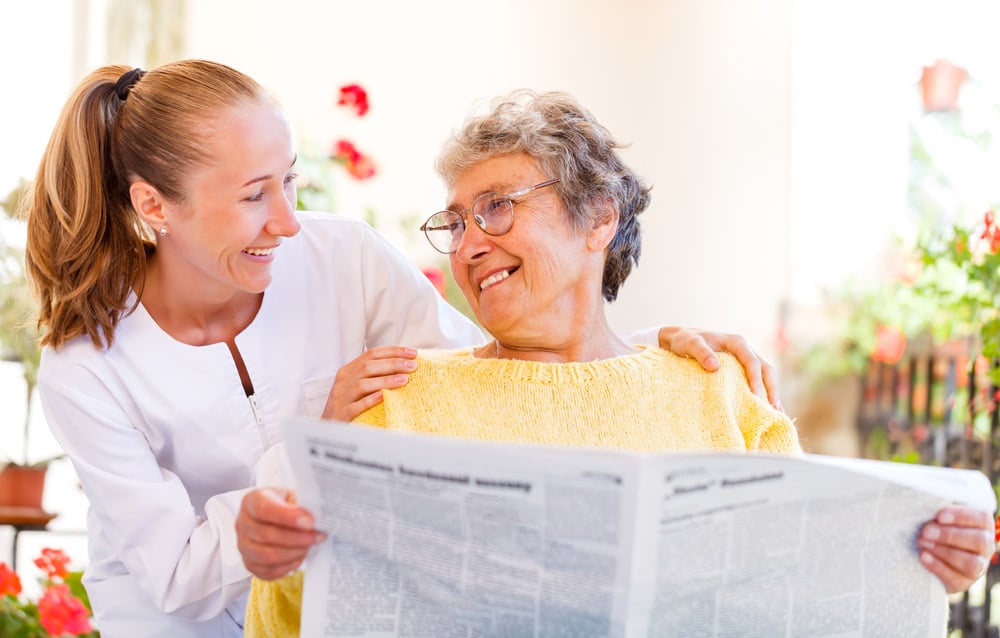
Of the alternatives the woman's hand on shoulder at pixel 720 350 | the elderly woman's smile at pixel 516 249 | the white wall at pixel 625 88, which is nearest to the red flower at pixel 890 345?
the white wall at pixel 625 88

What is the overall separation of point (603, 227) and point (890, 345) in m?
3.61

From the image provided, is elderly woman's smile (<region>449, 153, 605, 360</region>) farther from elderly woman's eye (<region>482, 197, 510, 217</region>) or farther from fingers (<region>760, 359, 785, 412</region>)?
fingers (<region>760, 359, 785, 412</region>)

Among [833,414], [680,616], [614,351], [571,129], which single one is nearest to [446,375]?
[614,351]

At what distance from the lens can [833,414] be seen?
19.4ft

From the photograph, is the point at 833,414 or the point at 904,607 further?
the point at 833,414

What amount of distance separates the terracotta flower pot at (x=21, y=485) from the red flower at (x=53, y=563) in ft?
6.01

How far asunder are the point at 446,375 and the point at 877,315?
4.39 metres

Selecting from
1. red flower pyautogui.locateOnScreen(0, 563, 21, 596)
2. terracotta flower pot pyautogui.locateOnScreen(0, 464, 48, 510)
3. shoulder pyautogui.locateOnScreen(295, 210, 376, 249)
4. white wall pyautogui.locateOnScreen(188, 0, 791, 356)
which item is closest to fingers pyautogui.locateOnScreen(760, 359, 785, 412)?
shoulder pyautogui.locateOnScreen(295, 210, 376, 249)

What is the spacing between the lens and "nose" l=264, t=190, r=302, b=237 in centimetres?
168

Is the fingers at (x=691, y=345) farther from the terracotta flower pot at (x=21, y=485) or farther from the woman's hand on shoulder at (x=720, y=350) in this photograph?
the terracotta flower pot at (x=21, y=485)

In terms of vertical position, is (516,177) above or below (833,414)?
above

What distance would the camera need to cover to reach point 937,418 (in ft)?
15.2

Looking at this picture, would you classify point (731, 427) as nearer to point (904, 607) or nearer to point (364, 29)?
point (904, 607)

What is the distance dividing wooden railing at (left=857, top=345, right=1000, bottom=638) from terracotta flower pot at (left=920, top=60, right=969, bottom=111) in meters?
1.26
